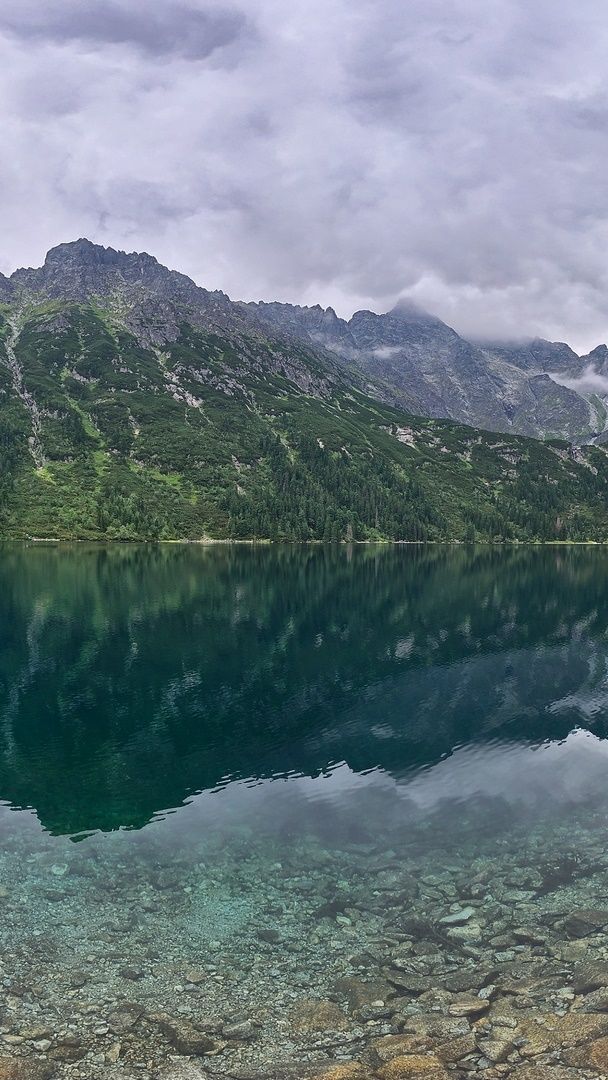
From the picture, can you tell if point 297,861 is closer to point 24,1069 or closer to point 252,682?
point 24,1069

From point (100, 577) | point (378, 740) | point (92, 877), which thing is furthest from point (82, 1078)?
point (100, 577)

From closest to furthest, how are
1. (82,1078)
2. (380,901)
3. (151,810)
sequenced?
(82,1078) < (380,901) < (151,810)

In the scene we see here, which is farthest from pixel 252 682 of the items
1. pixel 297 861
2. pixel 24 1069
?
pixel 24 1069

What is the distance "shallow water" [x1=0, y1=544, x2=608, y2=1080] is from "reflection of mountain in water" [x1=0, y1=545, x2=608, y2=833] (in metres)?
0.33

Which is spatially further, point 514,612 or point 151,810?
point 514,612

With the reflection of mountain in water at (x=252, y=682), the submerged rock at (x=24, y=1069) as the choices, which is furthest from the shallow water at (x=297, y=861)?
the reflection of mountain in water at (x=252, y=682)

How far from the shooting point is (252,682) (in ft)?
181

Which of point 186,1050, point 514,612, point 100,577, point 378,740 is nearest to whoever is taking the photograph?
point 186,1050

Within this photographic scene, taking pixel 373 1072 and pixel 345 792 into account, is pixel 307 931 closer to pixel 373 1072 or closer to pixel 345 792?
pixel 373 1072

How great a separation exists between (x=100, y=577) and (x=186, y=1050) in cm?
11776

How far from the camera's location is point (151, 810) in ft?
98.3

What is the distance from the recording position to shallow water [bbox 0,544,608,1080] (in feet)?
51.9

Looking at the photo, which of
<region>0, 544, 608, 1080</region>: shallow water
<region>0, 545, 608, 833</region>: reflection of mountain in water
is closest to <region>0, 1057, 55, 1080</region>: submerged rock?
<region>0, 544, 608, 1080</region>: shallow water

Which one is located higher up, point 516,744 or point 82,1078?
point 82,1078
